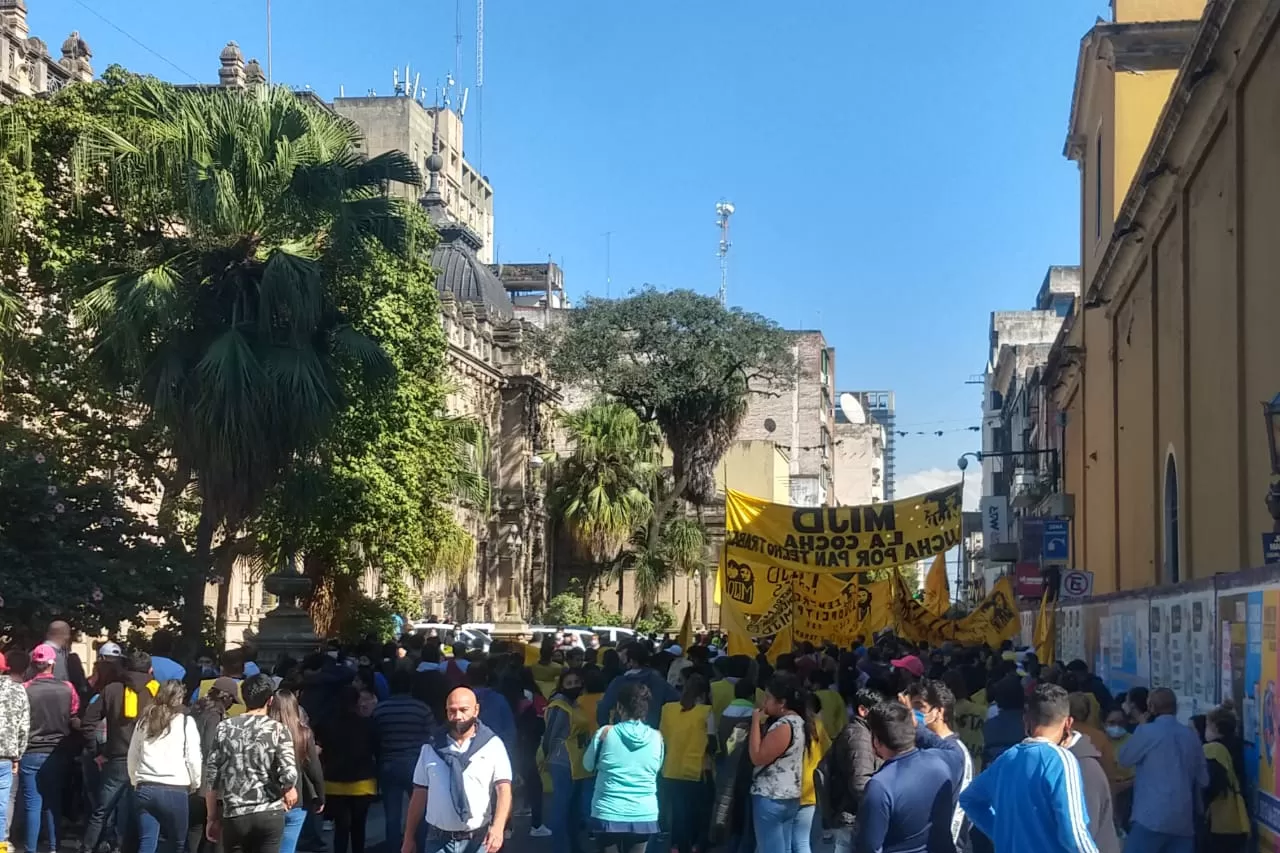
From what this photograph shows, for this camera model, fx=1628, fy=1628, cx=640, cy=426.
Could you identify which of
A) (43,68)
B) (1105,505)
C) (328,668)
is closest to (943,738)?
(328,668)

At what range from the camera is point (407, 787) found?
11391 mm

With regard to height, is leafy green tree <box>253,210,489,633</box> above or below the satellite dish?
below

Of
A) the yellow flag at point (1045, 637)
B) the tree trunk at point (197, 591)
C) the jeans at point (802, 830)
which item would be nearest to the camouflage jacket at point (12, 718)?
the jeans at point (802, 830)

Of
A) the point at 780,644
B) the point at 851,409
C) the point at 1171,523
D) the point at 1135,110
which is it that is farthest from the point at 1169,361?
the point at 851,409

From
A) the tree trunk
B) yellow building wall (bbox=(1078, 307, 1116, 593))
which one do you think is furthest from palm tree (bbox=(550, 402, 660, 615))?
the tree trunk

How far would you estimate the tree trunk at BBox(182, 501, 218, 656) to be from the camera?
19938 mm

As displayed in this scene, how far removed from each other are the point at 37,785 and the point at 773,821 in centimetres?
575

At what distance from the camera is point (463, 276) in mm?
58594

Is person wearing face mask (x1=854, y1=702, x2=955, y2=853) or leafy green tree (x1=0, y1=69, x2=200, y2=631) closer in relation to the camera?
person wearing face mask (x1=854, y1=702, x2=955, y2=853)

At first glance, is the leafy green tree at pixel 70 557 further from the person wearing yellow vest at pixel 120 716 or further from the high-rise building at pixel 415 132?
the high-rise building at pixel 415 132

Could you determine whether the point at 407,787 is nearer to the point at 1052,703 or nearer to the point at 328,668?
the point at 328,668

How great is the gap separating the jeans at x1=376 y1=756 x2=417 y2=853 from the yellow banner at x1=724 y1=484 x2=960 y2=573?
9711 millimetres

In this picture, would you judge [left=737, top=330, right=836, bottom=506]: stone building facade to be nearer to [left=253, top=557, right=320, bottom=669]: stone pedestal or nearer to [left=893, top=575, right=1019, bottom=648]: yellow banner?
[left=893, top=575, right=1019, bottom=648]: yellow banner

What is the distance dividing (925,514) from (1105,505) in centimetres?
1147
